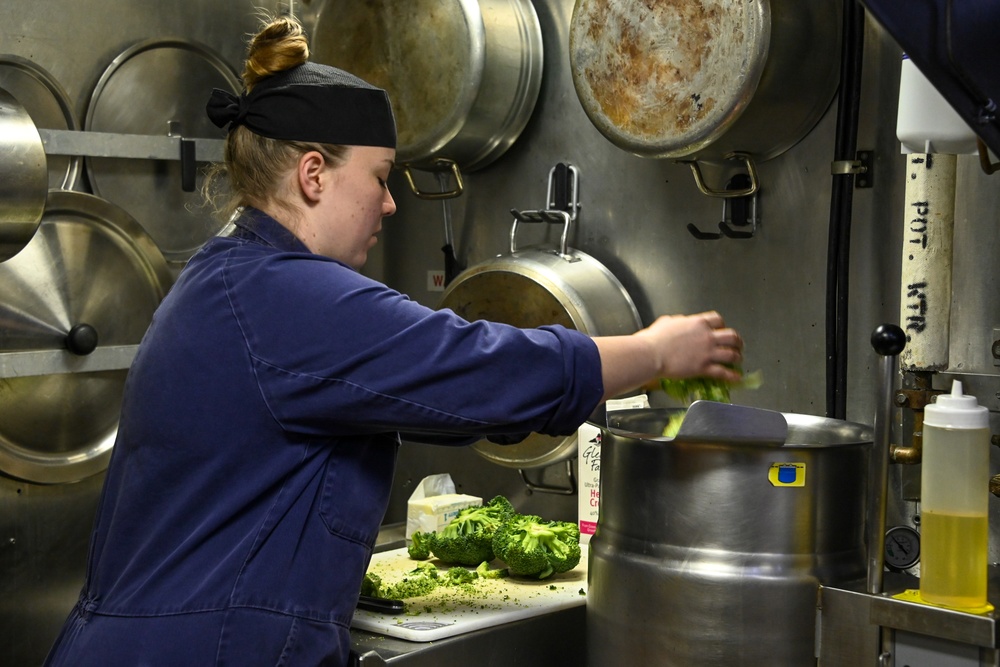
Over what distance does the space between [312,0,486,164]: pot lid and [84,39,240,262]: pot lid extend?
1.24 feet

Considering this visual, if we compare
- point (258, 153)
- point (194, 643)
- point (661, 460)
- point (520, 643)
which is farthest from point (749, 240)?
point (194, 643)

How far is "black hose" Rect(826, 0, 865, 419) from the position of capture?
1938mm

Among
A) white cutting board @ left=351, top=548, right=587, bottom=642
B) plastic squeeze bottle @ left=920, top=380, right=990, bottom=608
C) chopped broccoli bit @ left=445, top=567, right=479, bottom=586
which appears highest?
plastic squeeze bottle @ left=920, top=380, right=990, bottom=608

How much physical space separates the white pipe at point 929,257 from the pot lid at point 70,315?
1.71m

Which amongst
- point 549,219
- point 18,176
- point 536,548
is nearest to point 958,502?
point 536,548

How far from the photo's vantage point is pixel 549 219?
2.48 m

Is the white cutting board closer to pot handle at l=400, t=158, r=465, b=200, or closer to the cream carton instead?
the cream carton

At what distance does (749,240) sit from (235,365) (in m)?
1.16

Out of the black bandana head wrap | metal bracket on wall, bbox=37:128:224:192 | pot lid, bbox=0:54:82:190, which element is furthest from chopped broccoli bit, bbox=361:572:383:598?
pot lid, bbox=0:54:82:190

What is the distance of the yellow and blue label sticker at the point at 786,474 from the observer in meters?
1.54

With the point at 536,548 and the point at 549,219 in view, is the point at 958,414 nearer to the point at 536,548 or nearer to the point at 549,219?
the point at 536,548

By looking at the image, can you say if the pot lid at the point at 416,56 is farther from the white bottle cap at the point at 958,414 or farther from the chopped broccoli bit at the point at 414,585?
the white bottle cap at the point at 958,414

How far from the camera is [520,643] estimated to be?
186 centimetres

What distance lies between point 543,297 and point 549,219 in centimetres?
24
